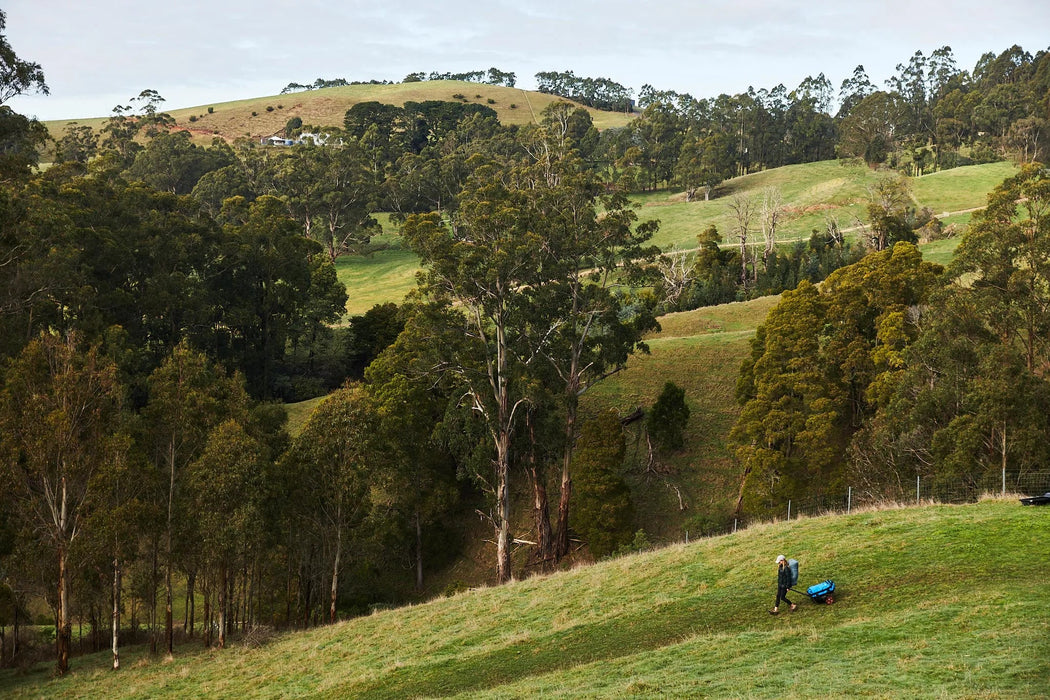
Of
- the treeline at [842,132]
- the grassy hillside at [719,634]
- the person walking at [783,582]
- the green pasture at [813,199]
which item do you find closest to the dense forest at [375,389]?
the grassy hillside at [719,634]

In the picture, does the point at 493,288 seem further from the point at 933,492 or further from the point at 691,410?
the point at 933,492

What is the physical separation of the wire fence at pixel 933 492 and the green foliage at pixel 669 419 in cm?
961

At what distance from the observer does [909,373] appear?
41.5 m

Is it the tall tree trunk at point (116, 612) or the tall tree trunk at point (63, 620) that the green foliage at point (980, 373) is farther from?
the tall tree trunk at point (63, 620)

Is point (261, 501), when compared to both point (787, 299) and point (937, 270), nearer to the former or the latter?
point (787, 299)

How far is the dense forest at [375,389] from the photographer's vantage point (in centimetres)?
3675

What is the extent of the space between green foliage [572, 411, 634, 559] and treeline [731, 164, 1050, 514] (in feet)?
20.5

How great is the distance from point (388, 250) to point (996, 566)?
384 ft

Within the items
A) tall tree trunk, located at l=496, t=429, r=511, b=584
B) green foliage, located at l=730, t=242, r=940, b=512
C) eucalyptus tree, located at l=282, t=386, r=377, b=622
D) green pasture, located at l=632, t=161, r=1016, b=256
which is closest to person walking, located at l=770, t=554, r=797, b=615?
green foliage, located at l=730, t=242, r=940, b=512

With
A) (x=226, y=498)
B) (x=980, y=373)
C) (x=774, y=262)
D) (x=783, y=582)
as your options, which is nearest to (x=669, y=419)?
(x=980, y=373)

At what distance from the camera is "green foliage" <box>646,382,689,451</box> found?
178ft

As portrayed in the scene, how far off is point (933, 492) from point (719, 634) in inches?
770

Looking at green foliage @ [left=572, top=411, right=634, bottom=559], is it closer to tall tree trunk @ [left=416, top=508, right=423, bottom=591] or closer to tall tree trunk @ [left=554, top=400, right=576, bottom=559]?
tall tree trunk @ [left=554, top=400, right=576, bottom=559]

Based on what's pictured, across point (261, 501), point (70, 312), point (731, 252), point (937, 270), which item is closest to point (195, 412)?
point (261, 501)
